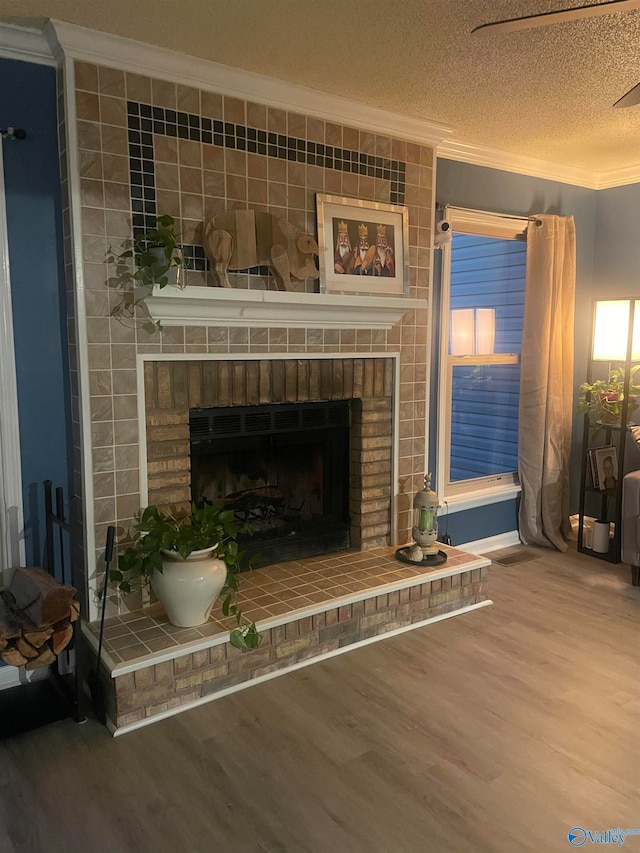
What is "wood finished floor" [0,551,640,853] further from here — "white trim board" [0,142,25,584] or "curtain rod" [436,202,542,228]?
"curtain rod" [436,202,542,228]

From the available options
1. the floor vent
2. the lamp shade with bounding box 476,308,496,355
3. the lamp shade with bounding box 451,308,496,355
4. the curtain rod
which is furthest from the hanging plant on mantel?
the floor vent

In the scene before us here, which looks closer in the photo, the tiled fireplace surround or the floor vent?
the tiled fireplace surround

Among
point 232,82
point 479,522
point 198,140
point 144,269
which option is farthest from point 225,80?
point 479,522

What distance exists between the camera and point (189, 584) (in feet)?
8.18

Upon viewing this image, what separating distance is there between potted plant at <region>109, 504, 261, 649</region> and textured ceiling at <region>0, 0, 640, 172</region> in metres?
1.73

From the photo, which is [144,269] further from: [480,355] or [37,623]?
[480,355]

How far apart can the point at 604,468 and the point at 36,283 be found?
3316mm

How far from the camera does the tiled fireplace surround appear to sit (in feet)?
8.07

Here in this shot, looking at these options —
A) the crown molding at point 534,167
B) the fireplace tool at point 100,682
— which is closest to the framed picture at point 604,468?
the crown molding at point 534,167

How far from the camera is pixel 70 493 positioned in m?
2.67

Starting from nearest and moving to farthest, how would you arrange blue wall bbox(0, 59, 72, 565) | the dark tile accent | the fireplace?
blue wall bbox(0, 59, 72, 565) < the dark tile accent < the fireplace

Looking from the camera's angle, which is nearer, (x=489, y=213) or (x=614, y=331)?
(x=489, y=213)

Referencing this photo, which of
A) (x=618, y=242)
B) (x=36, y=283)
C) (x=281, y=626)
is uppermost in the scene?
(x=618, y=242)

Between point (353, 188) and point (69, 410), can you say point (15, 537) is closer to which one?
point (69, 410)
